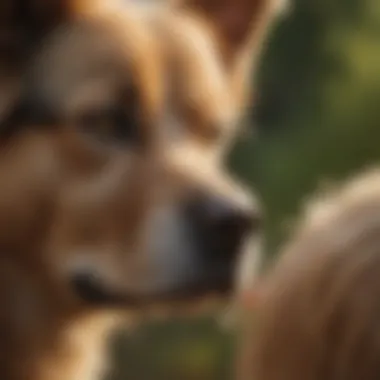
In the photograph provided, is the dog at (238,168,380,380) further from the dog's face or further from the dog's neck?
the dog's neck

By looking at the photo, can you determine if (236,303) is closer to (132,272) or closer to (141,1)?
(132,272)

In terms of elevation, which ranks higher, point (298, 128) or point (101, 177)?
point (298, 128)

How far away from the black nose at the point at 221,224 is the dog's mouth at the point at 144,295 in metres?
0.03

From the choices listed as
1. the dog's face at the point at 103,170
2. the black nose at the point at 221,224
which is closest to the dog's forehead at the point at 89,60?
the dog's face at the point at 103,170

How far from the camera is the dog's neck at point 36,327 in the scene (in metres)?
0.90

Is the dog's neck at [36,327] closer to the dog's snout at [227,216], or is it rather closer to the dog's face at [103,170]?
the dog's face at [103,170]

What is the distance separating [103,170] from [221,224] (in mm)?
113

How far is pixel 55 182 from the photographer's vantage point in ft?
2.83

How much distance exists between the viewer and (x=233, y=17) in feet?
3.08

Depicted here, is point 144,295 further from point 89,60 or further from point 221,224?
point 89,60

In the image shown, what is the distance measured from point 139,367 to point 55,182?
0.76 ft

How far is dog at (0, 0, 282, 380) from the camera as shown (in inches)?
33.9

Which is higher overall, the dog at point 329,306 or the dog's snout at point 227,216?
the dog's snout at point 227,216

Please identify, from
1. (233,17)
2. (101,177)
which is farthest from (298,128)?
(101,177)
